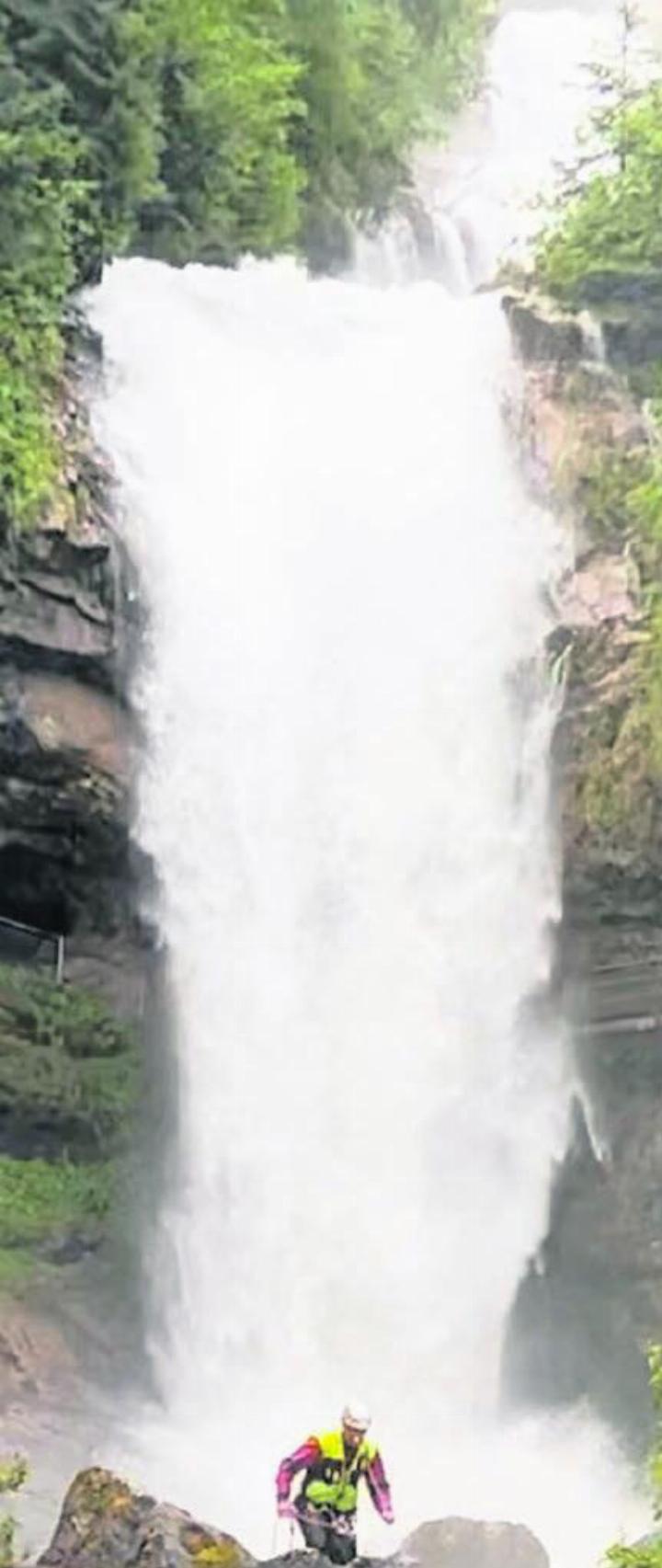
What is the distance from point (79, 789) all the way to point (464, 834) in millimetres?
3481

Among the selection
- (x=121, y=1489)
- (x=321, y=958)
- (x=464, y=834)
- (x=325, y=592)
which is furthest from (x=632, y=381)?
(x=121, y=1489)

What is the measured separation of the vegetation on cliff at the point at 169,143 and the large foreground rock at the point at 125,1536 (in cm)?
856

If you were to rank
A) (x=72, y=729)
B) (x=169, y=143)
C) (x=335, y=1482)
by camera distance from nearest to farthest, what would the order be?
(x=335, y=1482), (x=72, y=729), (x=169, y=143)

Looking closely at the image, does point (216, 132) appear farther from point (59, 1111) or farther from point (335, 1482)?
point (335, 1482)

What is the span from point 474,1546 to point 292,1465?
12.6ft

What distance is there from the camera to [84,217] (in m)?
18.8

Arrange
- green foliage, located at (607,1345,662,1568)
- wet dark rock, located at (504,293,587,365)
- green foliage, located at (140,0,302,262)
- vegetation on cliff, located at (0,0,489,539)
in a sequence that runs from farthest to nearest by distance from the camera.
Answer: green foliage, located at (140,0,302,262)
wet dark rock, located at (504,293,587,365)
vegetation on cliff, located at (0,0,489,539)
green foliage, located at (607,1345,662,1568)

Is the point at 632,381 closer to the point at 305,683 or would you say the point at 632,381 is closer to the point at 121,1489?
the point at 305,683

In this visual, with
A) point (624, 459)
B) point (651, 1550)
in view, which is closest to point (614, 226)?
point (624, 459)

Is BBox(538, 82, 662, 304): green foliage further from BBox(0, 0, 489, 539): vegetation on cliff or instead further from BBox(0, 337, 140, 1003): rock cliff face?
BBox(0, 337, 140, 1003): rock cliff face

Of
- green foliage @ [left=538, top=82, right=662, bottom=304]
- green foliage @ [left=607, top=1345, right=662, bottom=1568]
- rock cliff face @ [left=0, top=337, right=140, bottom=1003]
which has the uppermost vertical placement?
green foliage @ [left=538, top=82, right=662, bottom=304]

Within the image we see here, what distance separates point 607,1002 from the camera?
1744cm

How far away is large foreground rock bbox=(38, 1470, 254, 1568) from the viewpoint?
9.16 metres

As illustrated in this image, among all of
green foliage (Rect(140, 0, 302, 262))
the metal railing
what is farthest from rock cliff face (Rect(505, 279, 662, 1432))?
green foliage (Rect(140, 0, 302, 262))
